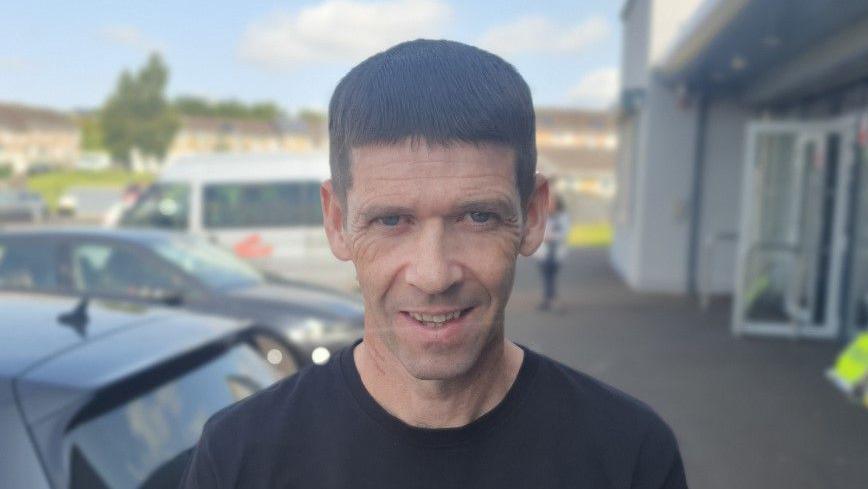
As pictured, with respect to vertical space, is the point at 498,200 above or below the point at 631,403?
above

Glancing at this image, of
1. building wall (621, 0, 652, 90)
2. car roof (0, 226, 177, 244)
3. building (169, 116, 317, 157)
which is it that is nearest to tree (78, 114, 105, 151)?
building (169, 116, 317, 157)

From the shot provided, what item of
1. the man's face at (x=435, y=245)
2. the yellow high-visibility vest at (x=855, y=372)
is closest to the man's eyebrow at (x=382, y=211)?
the man's face at (x=435, y=245)

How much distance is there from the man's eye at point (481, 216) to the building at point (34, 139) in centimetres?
5078

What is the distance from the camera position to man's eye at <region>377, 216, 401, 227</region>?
4.09 ft

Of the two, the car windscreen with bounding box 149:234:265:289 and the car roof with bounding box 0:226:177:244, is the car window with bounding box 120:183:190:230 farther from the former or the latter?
the car roof with bounding box 0:226:177:244

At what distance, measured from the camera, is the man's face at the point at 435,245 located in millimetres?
1222

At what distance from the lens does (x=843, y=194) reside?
7.90 m

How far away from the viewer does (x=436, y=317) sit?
1241mm

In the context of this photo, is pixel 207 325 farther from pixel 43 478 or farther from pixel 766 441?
pixel 766 441

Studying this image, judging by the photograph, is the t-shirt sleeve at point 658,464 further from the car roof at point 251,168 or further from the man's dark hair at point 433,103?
the car roof at point 251,168

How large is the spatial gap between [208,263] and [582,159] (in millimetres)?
44500

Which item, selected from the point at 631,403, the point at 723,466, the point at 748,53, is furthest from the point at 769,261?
the point at 631,403

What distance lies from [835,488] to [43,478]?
14.2 ft

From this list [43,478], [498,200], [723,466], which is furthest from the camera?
[723,466]
